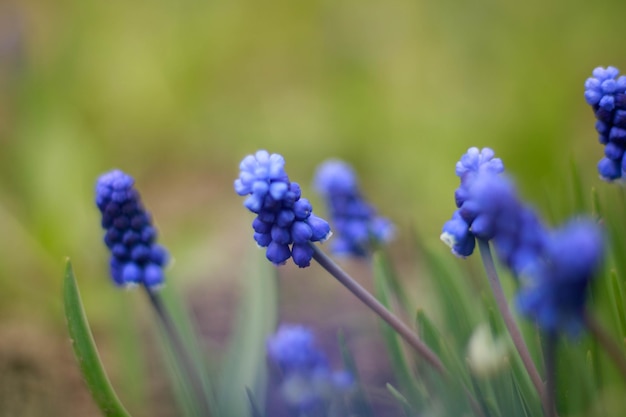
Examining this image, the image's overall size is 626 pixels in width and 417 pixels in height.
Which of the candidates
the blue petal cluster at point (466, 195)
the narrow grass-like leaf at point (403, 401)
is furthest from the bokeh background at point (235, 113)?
the blue petal cluster at point (466, 195)

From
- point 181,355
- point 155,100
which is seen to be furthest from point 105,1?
point 181,355

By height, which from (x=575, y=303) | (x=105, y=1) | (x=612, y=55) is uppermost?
(x=105, y=1)

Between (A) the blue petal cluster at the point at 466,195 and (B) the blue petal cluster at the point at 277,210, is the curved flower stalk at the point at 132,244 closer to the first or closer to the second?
(B) the blue petal cluster at the point at 277,210

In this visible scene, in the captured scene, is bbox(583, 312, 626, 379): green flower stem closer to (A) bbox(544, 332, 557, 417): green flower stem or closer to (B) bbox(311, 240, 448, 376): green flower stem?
(A) bbox(544, 332, 557, 417): green flower stem

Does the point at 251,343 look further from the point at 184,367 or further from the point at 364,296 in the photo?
the point at 364,296

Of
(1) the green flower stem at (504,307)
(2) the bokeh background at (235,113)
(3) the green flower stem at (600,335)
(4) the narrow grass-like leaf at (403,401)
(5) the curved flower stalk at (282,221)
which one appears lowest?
(3) the green flower stem at (600,335)

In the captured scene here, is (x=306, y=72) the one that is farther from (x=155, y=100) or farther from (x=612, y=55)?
(x=612, y=55)

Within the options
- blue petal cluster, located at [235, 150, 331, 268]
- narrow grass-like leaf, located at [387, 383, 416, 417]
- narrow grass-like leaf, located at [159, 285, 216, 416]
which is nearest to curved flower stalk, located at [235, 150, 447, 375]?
blue petal cluster, located at [235, 150, 331, 268]
